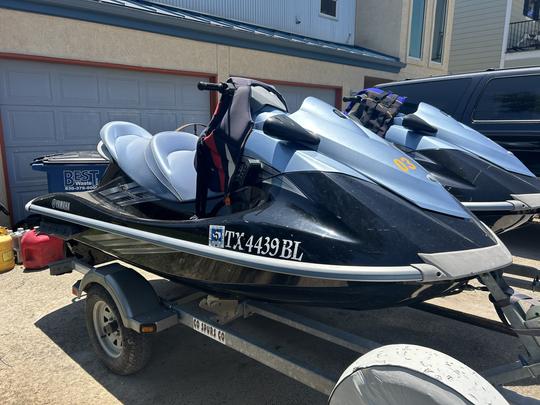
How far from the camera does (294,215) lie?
2.06 meters

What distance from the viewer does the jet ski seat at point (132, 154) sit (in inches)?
116

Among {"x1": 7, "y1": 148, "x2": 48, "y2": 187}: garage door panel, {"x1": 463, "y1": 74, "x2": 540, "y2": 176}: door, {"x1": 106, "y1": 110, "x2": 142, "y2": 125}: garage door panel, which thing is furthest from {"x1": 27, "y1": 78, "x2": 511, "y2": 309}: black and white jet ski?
{"x1": 106, "y1": 110, "x2": 142, "y2": 125}: garage door panel

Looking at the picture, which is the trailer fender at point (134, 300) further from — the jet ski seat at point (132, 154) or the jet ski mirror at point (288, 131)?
the jet ski mirror at point (288, 131)

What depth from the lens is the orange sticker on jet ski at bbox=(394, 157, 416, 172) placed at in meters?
2.27

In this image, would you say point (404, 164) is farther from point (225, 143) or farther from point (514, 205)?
point (514, 205)

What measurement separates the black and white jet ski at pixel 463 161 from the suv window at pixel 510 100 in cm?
141

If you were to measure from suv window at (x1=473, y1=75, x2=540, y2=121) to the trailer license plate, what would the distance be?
4.90m

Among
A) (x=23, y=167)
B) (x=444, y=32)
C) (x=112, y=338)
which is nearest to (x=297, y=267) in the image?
(x=112, y=338)

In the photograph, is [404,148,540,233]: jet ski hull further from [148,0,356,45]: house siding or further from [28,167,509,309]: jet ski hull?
[148,0,356,45]: house siding

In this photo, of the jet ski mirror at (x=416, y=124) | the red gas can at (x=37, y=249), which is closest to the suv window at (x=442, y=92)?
the jet ski mirror at (x=416, y=124)

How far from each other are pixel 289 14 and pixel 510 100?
306 inches

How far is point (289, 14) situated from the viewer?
11734 millimetres

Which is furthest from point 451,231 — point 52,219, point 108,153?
point 52,219

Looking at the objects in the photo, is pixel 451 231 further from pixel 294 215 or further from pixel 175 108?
pixel 175 108
